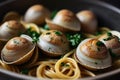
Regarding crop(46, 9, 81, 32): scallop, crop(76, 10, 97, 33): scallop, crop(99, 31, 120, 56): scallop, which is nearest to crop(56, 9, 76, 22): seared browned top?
crop(46, 9, 81, 32): scallop

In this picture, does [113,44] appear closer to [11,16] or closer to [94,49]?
[94,49]

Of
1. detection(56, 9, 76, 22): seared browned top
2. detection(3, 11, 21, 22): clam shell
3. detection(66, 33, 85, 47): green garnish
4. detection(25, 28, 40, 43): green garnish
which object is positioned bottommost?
detection(66, 33, 85, 47): green garnish

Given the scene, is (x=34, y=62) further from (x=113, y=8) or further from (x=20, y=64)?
(x=113, y=8)

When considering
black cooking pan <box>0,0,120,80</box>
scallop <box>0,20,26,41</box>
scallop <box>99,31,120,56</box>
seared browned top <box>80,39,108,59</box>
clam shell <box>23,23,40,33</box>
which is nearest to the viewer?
seared browned top <box>80,39,108,59</box>

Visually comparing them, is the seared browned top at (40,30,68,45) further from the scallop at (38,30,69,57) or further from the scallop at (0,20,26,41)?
the scallop at (0,20,26,41)

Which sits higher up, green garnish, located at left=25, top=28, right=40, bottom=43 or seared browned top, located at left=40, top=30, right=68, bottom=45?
seared browned top, located at left=40, top=30, right=68, bottom=45

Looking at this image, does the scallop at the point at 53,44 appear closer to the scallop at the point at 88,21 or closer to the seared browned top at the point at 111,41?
the seared browned top at the point at 111,41

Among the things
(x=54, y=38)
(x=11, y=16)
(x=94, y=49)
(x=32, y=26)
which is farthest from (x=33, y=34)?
(x=94, y=49)

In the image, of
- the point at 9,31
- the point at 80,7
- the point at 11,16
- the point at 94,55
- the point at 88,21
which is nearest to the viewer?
the point at 94,55
